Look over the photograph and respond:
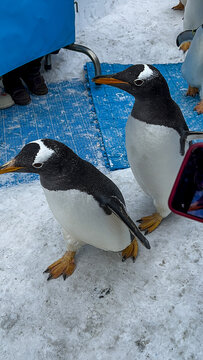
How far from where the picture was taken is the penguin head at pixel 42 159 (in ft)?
3.97

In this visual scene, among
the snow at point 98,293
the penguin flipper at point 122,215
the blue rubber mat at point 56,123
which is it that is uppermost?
the penguin flipper at point 122,215

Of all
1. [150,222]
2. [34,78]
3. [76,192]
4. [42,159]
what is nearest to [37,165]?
[42,159]

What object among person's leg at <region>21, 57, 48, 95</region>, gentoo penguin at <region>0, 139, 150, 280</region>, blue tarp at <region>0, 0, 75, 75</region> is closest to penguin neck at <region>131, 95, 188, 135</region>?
gentoo penguin at <region>0, 139, 150, 280</region>

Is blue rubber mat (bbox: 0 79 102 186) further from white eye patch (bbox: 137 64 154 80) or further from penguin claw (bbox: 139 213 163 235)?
white eye patch (bbox: 137 64 154 80)

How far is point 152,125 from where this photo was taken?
138 cm

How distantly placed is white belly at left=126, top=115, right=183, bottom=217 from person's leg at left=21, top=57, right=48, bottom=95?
1.20 meters

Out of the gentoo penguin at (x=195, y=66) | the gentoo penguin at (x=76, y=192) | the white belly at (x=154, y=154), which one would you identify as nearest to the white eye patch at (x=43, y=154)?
the gentoo penguin at (x=76, y=192)

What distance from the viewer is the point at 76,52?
113 inches

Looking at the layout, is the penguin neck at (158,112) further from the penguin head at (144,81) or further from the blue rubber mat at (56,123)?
the blue rubber mat at (56,123)

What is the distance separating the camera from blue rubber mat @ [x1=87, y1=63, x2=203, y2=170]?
2.13m

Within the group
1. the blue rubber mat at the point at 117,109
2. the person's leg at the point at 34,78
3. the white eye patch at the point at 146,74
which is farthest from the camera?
the person's leg at the point at 34,78

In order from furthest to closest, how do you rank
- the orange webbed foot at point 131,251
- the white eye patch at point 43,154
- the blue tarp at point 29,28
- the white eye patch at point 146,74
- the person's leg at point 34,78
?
the person's leg at point 34,78
the blue tarp at point 29,28
the orange webbed foot at point 131,251
the white eye patch at point 146,74
the white eye patch at point 43,154

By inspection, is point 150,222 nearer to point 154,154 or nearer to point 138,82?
point 154,154

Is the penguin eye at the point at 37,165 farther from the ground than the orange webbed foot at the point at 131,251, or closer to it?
farther from the ground
